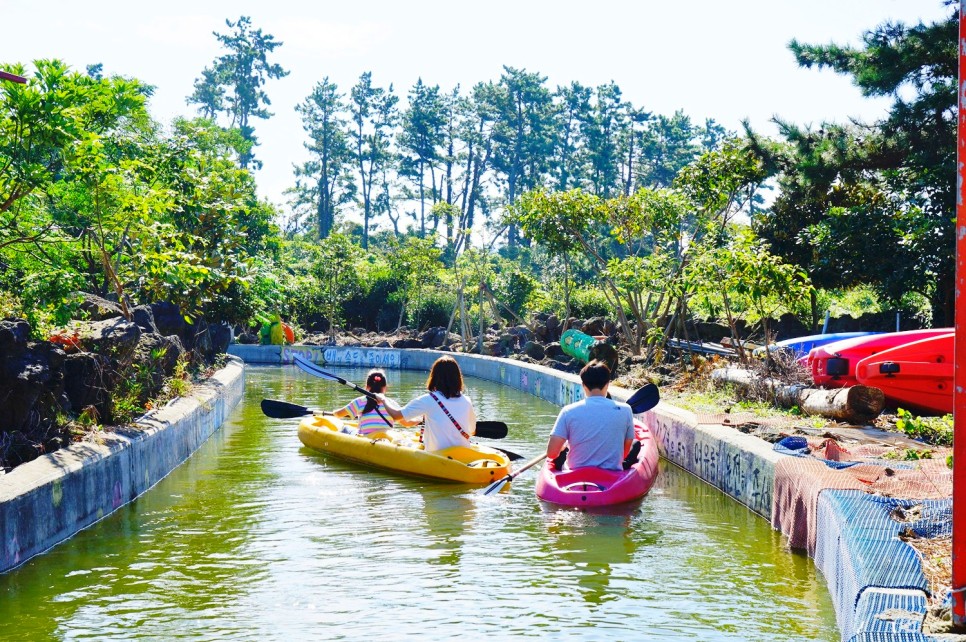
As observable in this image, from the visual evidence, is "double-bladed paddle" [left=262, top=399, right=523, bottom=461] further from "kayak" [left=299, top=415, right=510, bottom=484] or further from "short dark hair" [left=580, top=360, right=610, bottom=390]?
"short dark hair" [left=580, top=360, right=610, bottom=390]

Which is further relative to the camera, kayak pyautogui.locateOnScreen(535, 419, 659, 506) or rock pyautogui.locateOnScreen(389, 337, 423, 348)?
rock pyautogui.locateOnScreen(389, 337, 423, 348)

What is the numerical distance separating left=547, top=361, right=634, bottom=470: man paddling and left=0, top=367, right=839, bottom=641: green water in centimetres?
60

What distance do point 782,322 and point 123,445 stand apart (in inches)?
780

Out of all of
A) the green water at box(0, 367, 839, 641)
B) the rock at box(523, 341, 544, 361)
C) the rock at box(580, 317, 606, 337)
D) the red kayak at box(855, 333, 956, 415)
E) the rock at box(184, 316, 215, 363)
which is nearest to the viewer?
the green water at box(0, 367, 839, 641)

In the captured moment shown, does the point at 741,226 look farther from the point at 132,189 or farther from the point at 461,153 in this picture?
the point at 461,153

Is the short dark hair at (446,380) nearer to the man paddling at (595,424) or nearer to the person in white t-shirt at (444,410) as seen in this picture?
the person in white t-shirt at (444,410)

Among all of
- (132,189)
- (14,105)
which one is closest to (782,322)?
(132,189)

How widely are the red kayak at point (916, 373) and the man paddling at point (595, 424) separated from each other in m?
3.88

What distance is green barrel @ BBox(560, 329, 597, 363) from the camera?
24578 millimetres

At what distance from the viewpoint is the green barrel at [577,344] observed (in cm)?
2458

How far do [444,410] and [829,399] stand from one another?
4.52m

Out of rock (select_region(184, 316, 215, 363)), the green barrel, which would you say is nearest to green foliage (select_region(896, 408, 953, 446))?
rock (select_region(184, 316, 215, 363))

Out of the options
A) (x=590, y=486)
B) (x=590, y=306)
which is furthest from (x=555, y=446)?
(x=590, y=306)

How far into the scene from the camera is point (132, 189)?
16.9 metres
